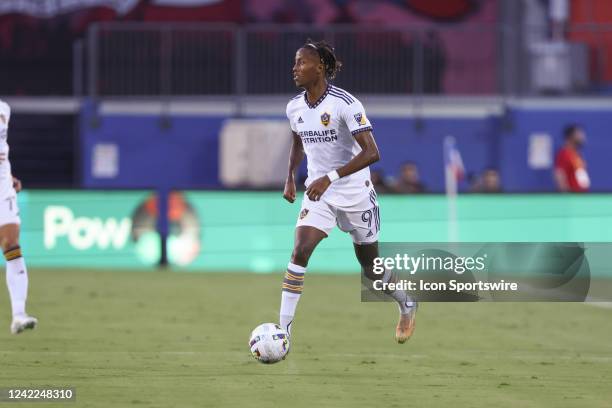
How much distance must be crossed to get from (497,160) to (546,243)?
19.4ft

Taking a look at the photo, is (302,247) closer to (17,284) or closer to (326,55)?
(326,55)

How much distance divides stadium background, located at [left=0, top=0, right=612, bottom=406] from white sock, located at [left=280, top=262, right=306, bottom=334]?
20.1 feet

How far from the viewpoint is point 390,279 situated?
38.0ft

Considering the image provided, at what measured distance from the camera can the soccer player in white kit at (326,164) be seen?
1066 centimetres

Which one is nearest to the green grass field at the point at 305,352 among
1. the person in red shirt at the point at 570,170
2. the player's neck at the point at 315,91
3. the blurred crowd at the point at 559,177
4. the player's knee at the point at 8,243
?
the player's knee at the point at 8,243

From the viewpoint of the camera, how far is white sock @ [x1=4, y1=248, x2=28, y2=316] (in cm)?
1230

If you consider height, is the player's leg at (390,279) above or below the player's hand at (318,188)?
below

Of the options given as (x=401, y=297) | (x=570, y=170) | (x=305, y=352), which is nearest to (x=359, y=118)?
(x=401, y=297)

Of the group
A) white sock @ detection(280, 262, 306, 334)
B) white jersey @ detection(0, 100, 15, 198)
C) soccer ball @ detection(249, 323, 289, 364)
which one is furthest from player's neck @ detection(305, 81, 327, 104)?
white jersey @ detection(0, 100, 15, 198)

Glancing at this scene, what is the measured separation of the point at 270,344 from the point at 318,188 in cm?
127

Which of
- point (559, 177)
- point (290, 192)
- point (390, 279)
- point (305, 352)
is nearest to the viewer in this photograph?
point (290, 192)

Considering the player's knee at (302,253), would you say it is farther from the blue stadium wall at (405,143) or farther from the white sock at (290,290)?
the blue stadium wall at (405,143)

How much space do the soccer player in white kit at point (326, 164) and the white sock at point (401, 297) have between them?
293 mm

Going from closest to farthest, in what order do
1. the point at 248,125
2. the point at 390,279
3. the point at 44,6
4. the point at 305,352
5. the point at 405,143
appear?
1. the point at 390,279
2. the point at 305,352
3. the point at 248,125
4. the point at 405,143
5. the point at 44,6
